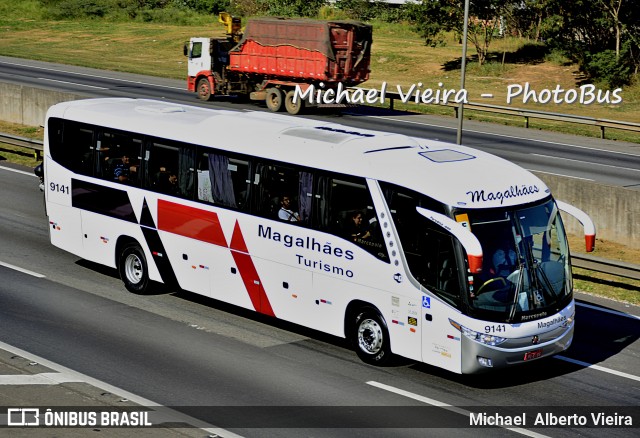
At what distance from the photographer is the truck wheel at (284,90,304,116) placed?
4271cm

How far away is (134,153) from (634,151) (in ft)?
80.6

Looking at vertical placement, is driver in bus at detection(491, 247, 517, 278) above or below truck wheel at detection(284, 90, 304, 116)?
above

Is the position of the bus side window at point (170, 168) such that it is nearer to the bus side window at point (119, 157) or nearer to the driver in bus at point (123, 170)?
the bus side window at point (119, 157)

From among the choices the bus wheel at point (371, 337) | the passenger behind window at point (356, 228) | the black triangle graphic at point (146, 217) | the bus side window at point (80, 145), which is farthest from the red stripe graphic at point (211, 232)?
the bus side window at point (80, 145)

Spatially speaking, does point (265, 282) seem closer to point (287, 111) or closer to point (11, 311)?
point (11, 311)

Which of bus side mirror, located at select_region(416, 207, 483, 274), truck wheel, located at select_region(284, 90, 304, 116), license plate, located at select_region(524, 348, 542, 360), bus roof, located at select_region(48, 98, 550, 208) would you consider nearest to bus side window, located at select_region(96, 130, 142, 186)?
bus roof, located at select_region(48, 98, 550, 208)

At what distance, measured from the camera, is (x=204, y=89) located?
46438mm

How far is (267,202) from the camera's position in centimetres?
1589

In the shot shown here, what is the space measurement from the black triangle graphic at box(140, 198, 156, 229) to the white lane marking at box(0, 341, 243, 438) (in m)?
3.95

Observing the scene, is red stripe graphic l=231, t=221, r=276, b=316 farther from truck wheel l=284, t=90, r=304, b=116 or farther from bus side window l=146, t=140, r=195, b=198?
truck wheel l=284, t=90, r=304, b=116

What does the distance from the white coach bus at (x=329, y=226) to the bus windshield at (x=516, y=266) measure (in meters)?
0.02

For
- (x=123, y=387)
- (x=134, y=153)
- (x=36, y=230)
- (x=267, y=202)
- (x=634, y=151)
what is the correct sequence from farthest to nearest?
1. (x=634, y=151)
2. (x=36, y=230)
3. (x=134, y=153)
4. (x=267, y=202)
5. (x=123, y=387)

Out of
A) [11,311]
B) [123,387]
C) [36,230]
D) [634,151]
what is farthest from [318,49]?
[123,387]

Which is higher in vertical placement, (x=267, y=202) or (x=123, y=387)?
(x=267, y=202)
